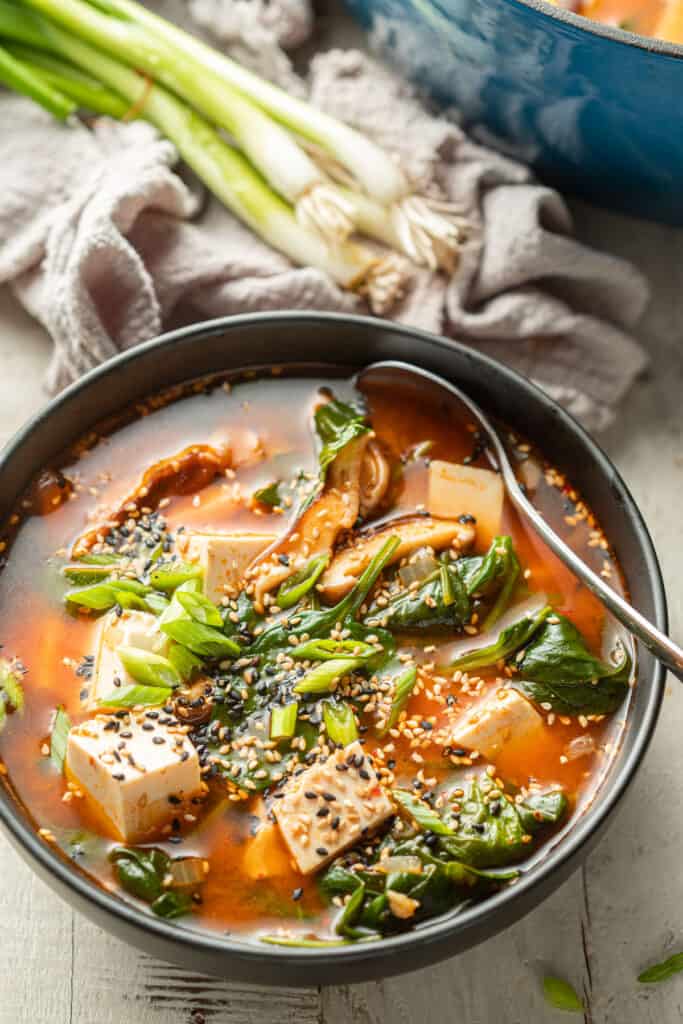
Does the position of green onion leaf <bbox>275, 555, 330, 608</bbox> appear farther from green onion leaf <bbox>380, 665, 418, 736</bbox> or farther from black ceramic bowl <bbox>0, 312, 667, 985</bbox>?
black ceramic bowl <bbox>0, 312, 667, 985</bbox>

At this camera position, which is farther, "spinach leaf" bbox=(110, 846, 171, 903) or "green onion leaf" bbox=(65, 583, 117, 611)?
"green onion leaf" bbox=(65, 583, 117, 611)

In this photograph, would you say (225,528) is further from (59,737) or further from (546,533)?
(546,533)

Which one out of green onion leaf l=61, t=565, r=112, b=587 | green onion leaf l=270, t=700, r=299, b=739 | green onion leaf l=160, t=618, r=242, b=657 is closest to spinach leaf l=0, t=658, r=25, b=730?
green onion leaf l=61, t=565, r=112, b=587

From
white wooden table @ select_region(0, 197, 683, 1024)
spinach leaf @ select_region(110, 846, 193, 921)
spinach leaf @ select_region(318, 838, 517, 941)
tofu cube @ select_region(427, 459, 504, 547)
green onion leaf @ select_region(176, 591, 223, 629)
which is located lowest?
white wooden table @ select_region(0, 197, 683, 1024)

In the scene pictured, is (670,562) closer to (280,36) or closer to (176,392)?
(176,392)

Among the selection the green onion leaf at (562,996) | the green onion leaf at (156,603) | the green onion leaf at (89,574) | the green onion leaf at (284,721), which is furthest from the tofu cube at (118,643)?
the green onion leaf at (562,996)

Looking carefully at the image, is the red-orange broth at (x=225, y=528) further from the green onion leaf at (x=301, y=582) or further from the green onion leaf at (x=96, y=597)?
the green onion leaf at (x=301, y=582)

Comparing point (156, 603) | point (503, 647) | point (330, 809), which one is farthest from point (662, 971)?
point (156, 603)
